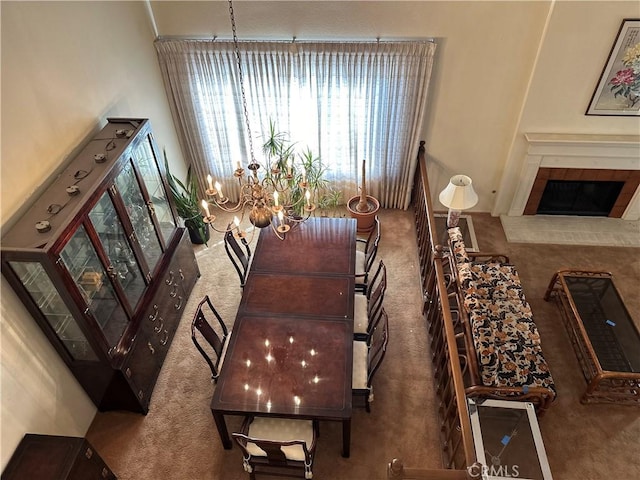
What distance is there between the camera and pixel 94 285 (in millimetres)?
3082

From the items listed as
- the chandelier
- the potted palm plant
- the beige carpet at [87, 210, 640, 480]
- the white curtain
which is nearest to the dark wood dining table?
the beige carpet at [87, 210, 640, 480]

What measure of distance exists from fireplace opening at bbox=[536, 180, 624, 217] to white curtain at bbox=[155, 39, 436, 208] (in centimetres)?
161

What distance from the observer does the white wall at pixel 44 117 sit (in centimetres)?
275

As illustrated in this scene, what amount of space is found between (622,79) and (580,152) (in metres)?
0.76

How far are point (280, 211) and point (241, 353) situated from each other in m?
1.10

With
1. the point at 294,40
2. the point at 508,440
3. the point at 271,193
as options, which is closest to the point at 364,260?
the point at 271,193

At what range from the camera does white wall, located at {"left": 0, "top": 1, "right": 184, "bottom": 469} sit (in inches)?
108

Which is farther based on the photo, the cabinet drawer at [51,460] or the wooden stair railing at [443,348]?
the wooden stair railing at [443,348]

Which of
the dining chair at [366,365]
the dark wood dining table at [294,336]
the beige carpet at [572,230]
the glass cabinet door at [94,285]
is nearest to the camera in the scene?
the glass cabinet door at [94,285]

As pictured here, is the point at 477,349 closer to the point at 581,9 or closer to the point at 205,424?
the point at 205,424

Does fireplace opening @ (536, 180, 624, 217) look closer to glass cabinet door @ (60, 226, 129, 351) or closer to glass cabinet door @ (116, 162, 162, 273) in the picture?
glass cabinet door @ (116, 162, 162, 273)

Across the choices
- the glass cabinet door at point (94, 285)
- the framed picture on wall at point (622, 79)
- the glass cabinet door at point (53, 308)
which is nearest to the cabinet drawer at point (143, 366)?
the glass cabinet door at point (94, 285)

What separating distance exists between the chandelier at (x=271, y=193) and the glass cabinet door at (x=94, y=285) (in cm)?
80

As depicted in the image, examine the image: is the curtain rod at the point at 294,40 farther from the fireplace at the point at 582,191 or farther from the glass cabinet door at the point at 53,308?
the glass cabinet door at the point at 53,308
